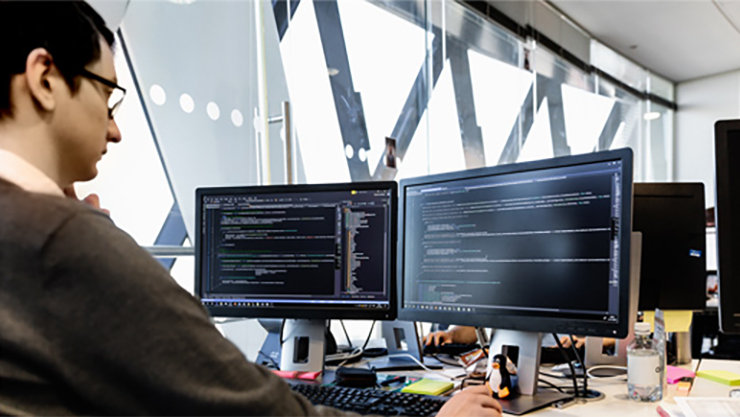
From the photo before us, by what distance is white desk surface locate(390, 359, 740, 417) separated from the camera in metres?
1.14

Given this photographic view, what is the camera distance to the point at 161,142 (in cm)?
238

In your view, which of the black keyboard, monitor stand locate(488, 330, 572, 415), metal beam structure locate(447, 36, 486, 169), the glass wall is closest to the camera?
the black keyboard

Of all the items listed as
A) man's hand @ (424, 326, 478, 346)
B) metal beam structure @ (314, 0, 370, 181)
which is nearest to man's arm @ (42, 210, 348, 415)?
man's hand @ (424, 326, 478, 346)

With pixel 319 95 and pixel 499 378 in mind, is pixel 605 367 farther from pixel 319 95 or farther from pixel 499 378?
pixel 319 95

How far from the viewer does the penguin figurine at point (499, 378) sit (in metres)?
1.21

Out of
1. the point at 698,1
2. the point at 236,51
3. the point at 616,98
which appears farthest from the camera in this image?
the point at 616,98

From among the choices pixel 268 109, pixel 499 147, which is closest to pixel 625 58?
pixel 499 147

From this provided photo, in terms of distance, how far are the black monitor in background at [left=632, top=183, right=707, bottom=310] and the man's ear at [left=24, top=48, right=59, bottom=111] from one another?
1.47 meters

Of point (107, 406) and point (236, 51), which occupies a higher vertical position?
point (236, 51)

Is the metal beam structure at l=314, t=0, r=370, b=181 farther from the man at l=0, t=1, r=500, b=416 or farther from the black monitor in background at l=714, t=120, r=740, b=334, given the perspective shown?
the man at l=0, t=1, r=500, b=416

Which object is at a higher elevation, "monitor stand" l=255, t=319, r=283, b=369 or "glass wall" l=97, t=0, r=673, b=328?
"glass wall" l=97, t=0, r=673, b=328

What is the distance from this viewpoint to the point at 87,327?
553mm

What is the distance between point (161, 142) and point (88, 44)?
1730 mm

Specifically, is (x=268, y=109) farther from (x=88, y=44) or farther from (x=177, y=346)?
(x=177, y=346)
